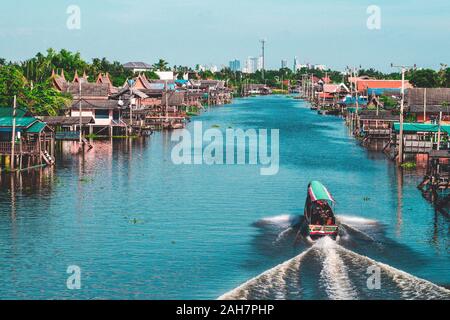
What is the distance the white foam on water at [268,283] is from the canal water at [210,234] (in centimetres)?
4

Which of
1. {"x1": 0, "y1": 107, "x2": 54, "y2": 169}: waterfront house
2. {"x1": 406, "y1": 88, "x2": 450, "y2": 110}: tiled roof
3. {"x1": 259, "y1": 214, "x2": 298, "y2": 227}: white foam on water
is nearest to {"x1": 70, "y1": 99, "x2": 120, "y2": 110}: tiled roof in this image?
{"x1": 0, "y1": 107, "x2": 54, "y2": 169}: waterfront house

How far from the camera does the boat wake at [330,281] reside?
91.3ft

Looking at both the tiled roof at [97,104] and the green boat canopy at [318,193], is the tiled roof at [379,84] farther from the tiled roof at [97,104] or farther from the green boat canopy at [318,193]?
the green boat canopy at [318,193]

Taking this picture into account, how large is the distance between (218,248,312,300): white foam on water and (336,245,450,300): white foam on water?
3744 millimetres

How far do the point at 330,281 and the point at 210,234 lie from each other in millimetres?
10038

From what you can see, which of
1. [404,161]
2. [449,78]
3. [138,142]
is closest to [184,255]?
[404,161]

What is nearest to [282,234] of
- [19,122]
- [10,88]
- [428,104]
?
[19,122]

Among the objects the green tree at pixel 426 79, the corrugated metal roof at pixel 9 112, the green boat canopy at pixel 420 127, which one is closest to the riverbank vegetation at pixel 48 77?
the green tree at pixel 426 79

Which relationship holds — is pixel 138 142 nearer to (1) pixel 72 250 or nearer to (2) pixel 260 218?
(2) pixel 260 218

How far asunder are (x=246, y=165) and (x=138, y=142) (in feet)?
70.8

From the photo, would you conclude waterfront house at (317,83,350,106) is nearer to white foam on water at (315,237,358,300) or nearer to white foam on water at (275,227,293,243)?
white foam on water at (275,227,293,243)

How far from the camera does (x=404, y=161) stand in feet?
217

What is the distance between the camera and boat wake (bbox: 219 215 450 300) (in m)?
27.8

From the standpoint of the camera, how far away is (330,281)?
1152 inches
